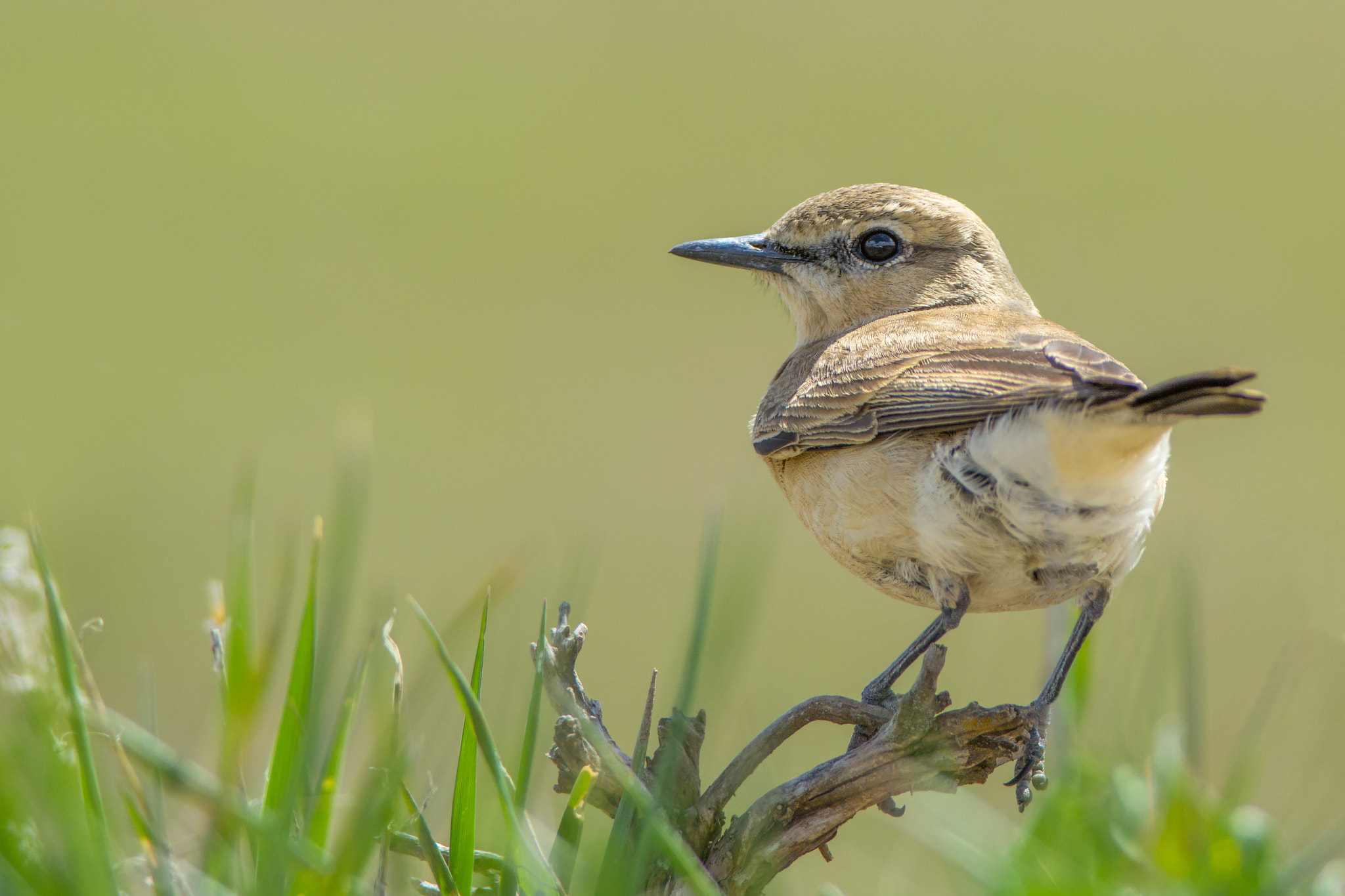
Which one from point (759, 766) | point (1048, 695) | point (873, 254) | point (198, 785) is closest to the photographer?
point (198, 785)

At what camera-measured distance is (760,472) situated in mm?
9211

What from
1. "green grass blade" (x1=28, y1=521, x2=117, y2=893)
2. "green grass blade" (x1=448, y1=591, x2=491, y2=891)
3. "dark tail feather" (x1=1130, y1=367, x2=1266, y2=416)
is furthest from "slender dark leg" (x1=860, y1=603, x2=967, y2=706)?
"green grass blade" (x1=28, y1=521, x2=117, y2=893)

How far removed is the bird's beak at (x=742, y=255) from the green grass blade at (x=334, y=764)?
250cm

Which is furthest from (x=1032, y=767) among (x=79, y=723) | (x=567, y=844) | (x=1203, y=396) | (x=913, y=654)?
(x=79, y=723)

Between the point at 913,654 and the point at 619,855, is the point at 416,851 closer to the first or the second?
the point at 619,855

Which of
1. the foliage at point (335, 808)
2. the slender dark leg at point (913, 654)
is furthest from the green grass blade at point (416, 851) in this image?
the slender dark leg at point (913, 654)

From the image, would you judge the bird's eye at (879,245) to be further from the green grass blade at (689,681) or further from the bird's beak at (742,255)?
the green grass blade at (689,681)

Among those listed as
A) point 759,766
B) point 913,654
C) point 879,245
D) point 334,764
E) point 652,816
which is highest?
point 879,245

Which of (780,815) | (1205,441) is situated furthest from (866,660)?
(780,815)

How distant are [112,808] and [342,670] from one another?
20.9 inches

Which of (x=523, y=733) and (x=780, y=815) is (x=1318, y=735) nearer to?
(x=780, y=815)

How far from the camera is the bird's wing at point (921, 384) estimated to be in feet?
10.1

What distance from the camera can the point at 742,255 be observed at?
4.57m

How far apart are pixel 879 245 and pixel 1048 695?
1.97 m
